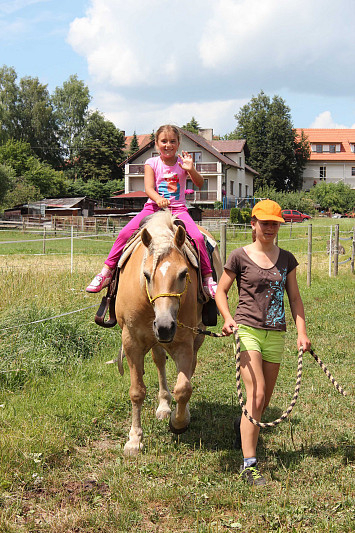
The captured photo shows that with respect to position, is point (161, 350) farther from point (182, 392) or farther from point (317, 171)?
point (317, 171)

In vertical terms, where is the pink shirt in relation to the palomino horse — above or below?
above

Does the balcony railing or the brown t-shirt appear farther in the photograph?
the balcony railing

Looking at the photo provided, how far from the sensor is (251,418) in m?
3.57

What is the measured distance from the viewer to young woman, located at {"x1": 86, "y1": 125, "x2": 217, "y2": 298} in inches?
189

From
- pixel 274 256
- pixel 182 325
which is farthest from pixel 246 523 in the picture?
pixel 274 256

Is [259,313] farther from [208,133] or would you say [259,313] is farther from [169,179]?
[208,133]

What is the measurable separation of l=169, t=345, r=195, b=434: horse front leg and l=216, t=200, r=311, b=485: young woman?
1.81ft

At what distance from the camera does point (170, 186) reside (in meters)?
4.96

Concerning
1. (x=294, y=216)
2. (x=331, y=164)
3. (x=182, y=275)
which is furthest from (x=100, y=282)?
(x=331, y=164)

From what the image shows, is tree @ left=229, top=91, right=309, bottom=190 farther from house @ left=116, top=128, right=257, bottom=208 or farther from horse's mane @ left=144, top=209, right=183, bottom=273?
horse's mane @ left=144, top=209, right=183, bottom=273

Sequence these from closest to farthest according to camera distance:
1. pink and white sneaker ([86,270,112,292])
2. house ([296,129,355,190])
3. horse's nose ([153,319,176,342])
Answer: horse's nose ([153,319,176,342]) → pink and white sneaker ([86,270,112,292]) → house ([296,129,355,190])

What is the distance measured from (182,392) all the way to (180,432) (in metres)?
0.46

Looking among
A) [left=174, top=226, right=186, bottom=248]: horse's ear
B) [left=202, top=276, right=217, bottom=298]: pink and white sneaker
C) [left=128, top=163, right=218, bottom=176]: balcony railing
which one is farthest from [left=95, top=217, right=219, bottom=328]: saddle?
[left=128, top=163, right=218, bottom=176]: balcony railing

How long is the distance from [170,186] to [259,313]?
1738 mm
